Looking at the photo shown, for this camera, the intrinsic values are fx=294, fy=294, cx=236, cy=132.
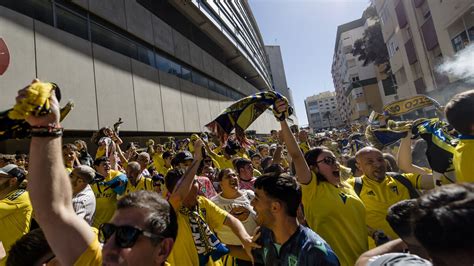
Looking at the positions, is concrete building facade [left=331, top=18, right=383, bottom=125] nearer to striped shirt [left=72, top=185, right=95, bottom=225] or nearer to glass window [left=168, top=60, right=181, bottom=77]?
glass window [left=168, top=60, right=181, bottom=77]

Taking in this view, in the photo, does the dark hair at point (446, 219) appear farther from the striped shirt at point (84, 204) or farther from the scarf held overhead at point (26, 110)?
the striped shirt at point (84, 204)

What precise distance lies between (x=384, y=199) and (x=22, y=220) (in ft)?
13.3

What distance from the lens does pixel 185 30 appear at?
21.2 meters

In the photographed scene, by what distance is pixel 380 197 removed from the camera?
10.6 feet

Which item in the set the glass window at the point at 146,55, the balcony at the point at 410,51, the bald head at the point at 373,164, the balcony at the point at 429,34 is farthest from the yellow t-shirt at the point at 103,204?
the balcony at the point at 410,51

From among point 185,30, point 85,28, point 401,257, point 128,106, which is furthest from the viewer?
point 185,30

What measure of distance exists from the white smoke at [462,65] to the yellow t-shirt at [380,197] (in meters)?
16.1

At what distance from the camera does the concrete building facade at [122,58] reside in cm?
930

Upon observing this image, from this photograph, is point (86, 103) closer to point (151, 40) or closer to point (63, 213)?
point (151, 40)

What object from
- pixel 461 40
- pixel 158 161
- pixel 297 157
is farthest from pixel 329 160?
pixel 461 40

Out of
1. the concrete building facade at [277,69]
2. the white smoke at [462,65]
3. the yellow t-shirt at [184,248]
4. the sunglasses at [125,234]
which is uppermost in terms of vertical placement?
the concrete building facade at [277,69]

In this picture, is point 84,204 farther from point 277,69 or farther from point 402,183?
point 277,69

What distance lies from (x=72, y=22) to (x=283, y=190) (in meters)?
11.9

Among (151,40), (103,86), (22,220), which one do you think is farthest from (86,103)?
(22,220)
